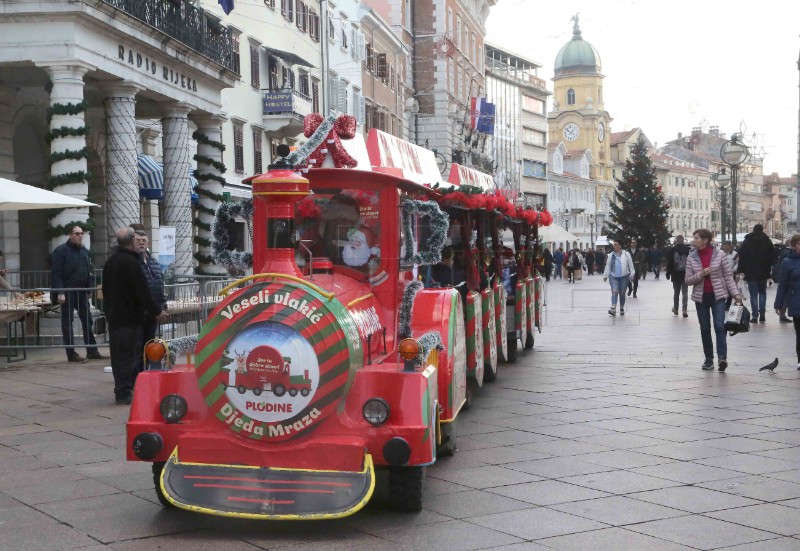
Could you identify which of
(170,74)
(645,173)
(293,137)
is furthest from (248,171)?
(645,173)

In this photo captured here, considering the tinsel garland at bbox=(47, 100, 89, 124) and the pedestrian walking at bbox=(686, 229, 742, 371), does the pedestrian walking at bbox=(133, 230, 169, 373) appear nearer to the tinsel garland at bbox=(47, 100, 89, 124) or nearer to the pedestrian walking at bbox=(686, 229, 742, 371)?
the pedestrian walking at bbox=(686, 229, 742, 371)

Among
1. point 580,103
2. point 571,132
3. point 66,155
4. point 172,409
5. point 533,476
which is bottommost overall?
point 533,476

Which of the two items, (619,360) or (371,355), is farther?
(619,360)

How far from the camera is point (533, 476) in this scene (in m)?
7.46

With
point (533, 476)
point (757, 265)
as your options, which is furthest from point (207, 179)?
point (533, 476)

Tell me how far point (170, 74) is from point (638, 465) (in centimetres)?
1629

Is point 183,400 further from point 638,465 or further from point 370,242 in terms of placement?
point 638,465

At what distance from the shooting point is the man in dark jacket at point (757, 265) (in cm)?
2123

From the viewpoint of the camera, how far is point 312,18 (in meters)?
40.7

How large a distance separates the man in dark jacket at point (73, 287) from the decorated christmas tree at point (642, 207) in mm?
80295

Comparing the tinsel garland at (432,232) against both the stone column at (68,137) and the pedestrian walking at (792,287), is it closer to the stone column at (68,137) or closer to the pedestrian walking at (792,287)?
the pedestrian walking at (792,287)

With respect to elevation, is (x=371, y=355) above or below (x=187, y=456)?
above

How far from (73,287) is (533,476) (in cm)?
958

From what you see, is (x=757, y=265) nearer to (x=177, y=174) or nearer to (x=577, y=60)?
(x=177, y=174)
